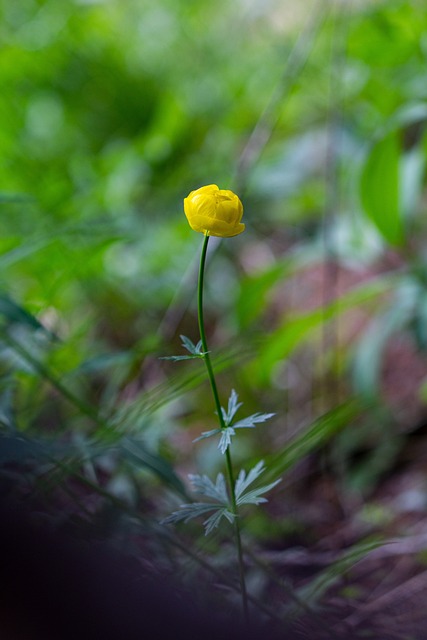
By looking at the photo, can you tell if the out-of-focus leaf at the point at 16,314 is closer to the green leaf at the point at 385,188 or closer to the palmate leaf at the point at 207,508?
the palmate leaf at the point at 207,508

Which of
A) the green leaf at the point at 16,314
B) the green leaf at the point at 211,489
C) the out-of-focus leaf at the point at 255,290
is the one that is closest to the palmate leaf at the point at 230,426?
the green leaf at the point at 211,489

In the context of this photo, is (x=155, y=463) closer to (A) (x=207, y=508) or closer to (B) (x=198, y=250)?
(A) (x=207, y=508)

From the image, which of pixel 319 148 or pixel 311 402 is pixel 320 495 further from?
pixel 319 148

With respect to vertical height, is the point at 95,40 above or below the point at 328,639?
above

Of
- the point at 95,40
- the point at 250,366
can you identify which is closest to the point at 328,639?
the point at 250,366

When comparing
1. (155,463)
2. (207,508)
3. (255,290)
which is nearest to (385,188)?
(255,290)

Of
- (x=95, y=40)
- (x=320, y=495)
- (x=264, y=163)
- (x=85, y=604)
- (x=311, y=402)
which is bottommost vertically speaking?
(x=85, y=604)

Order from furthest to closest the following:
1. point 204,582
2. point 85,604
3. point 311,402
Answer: point 311,402, point 204,582, point 85,604
